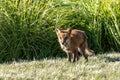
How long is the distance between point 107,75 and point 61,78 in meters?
0.67

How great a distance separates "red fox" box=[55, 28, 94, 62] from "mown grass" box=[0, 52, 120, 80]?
0.16 m

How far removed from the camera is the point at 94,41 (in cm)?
941

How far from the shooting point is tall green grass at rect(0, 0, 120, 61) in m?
9.16

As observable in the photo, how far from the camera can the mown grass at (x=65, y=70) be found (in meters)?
6.68

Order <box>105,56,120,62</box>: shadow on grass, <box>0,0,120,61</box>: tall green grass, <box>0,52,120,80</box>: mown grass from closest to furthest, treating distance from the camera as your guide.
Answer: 1. <box>0,52,120,80</box>: mown grass
2. <box>105,56,120,62</box>: shadow on grass
3. <box>0,0,120,61</box>: tall green grass

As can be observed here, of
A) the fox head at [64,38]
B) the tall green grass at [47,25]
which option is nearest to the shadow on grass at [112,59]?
the fox head at [64,38]

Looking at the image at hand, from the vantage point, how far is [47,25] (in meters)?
9.35

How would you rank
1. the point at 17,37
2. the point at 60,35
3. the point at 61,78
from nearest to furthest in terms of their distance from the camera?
the point at 61,78
the point at 60,35
the point at 17,37

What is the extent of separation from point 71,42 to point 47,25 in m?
1.56

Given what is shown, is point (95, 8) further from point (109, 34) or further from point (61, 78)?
point (61, 78)

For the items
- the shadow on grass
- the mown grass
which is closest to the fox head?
the mown grass

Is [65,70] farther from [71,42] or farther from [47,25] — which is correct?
[47,25]

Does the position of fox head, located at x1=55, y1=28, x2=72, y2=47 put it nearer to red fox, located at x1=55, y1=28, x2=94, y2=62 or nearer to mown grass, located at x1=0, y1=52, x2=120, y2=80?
red fox, located at x1=55, y1=28, x2=94, y2=62

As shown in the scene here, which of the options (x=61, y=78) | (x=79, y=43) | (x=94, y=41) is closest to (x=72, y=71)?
(x=61, y=78)
